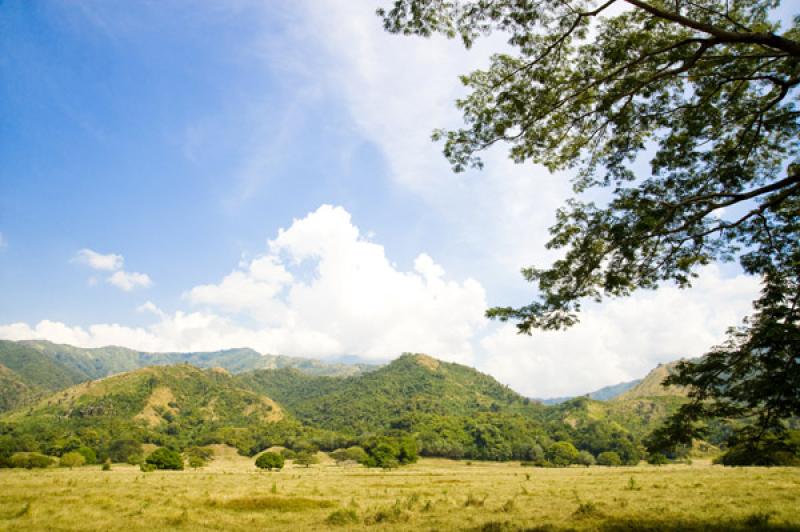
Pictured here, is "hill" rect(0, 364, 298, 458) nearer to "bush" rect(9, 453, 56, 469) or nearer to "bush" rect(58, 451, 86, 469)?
"bush" rect(58, 451, 86, 469)

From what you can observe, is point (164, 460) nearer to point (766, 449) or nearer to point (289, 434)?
point (766, 449)

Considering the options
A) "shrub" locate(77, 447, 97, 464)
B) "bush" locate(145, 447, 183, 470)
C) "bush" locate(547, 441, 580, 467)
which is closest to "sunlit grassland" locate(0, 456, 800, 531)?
"bush" locate(145, 447, 183, 470)

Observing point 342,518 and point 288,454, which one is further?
point 288,454

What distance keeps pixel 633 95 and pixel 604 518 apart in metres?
13.8

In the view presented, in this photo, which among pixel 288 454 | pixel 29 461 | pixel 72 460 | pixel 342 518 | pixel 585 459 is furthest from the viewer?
pixel 288 454

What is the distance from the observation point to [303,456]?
95188 millimetres

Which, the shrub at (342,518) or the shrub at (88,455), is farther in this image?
the shrub at (88,455)

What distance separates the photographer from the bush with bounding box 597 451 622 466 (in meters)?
111

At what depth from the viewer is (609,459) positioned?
365ft

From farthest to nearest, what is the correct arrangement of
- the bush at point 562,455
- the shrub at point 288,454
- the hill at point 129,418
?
1. the hill at point 129,418
2. the shrub at point 288,454
3. the bush at point 562,455

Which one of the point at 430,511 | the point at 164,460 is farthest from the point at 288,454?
the point at 430,511

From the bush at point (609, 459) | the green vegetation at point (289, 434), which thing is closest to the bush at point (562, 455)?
the green vegetation at point (289, 434)

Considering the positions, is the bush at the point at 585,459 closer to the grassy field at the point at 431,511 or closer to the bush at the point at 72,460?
the grassy field at the point at 431,511

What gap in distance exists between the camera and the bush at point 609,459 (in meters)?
111
